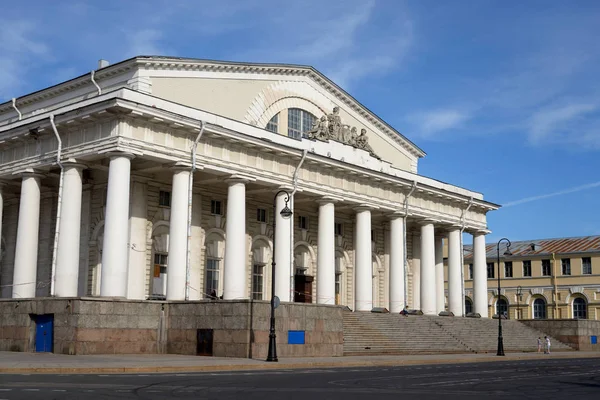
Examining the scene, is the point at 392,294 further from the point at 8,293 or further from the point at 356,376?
the point at 356,376

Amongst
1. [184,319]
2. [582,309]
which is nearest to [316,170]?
[184,319]

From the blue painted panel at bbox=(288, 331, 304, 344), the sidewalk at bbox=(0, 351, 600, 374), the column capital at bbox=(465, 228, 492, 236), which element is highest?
the column capital at bbox=(465, 228, 492, 236)

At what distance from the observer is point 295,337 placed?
31.7m

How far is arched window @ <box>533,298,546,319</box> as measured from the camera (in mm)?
79500

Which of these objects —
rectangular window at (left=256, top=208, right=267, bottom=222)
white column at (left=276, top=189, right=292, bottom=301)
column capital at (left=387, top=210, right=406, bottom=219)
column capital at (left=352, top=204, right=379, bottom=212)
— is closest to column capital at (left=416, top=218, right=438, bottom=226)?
column capital at (left=387, top=210, right=406, bottom=219)

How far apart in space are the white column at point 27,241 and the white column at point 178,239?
7.00 m

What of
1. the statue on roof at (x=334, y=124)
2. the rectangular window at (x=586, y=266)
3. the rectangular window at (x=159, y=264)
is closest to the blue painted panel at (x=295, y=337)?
the rectangular window at (x=159, y=264)

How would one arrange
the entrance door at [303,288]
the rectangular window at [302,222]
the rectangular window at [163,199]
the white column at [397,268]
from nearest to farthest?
1. the rectangular window at [163,199]
2. the entrance door at [303,288]
3. the white column at [397,268]
4. the rectangular window at [302,222]

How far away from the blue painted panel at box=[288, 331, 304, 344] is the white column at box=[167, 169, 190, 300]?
5393 mm

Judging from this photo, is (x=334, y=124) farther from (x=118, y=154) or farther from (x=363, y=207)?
(x=118, y=154)

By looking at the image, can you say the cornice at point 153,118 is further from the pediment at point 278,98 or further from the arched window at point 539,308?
the arched window at point 539,308

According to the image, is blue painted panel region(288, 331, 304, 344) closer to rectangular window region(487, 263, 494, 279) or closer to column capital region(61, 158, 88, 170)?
column capital region(61, 158, 88, 170)

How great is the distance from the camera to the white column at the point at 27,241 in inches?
1404

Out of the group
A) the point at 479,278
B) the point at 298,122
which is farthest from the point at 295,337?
the point at 479,278
